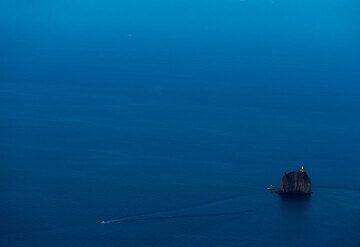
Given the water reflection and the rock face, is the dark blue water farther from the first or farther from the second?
the rock face

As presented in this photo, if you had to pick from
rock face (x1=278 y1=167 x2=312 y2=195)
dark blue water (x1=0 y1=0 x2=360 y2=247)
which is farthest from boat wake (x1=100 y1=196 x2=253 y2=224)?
rock face (x1=278 y1=167 x2=312 y2=195)

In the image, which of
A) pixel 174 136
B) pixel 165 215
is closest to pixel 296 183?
pixel 165 215

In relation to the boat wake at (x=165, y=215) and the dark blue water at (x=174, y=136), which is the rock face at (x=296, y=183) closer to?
the dark blue water at (x=174, y=136)

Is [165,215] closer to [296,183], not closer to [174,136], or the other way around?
[296,183]

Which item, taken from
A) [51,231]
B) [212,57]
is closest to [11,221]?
[51,231]

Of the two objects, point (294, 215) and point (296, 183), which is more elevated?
point (296, 183)

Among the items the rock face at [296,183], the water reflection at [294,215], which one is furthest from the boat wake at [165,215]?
the rock face at [296,183]
